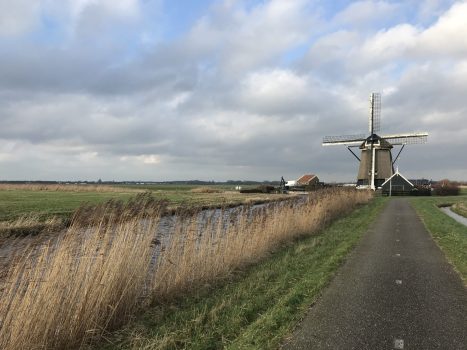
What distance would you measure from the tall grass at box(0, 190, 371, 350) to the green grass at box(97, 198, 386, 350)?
1.34ft

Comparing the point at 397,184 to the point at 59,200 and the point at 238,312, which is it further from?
the point at 238,312

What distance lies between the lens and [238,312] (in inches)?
265

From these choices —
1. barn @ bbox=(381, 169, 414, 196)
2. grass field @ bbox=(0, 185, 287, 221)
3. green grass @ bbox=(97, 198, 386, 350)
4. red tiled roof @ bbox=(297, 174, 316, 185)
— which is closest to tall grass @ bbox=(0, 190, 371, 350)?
green grass @ bbox=(97, 198, 386, 350)

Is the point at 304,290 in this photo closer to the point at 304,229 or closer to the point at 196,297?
the point at 196,297

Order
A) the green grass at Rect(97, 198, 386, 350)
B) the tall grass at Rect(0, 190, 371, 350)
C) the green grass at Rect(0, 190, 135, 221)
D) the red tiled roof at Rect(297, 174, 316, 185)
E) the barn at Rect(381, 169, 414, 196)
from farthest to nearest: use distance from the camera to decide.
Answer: the red tiled roof at Rect(297, 174, 316, 185), the barn at Rect(381, 169, 414, 196), the green grass at Rect(0, 190, 135, 221), the green grass at Rect(97, 198, 386, 350), the tall grass at Rect(0, 190, 371, 350)

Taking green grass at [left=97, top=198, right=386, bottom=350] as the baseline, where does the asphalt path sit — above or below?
above

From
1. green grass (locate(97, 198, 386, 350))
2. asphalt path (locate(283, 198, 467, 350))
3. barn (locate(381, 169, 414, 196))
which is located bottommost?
green grass (locate(97, 198, 386, 350))

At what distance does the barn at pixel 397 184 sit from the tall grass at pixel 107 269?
5939cm

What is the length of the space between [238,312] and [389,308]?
8.07 feet

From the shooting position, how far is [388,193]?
6531cm

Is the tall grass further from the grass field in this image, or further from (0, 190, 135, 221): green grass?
(0, 190, 135, 221): green grass

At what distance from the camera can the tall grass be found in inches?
208

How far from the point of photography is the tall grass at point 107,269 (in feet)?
17.4

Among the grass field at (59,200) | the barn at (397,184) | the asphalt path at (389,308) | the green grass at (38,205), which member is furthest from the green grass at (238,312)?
the barn at (397,184)
